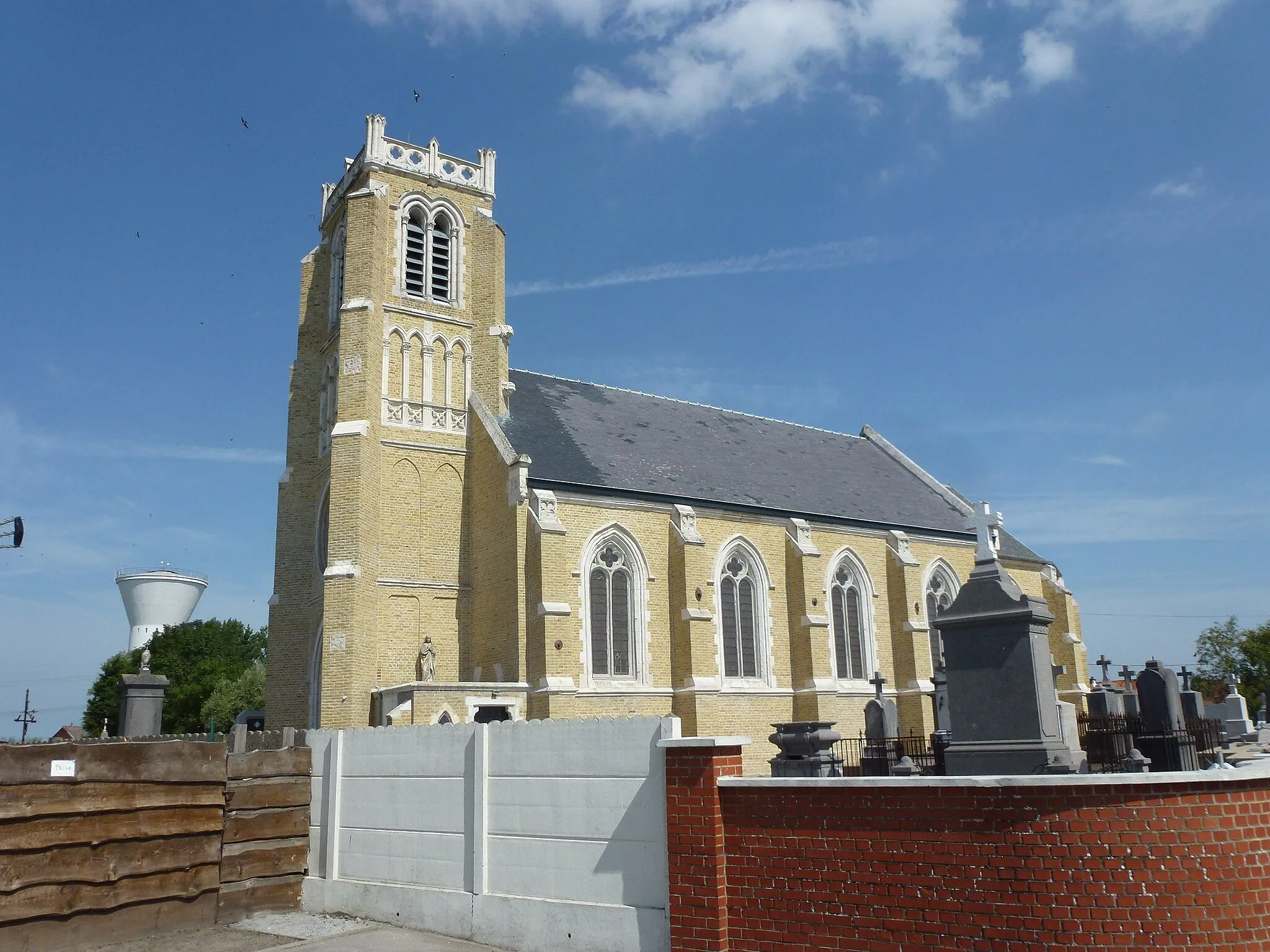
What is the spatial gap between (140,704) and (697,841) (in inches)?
532

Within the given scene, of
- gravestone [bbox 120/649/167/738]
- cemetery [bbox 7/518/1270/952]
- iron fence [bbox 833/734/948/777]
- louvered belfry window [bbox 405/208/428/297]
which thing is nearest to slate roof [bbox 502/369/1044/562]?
louvered belfry window [bbox 405/208/428/297]

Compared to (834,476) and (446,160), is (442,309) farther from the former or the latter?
(834,476)

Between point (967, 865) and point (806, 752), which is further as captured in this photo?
point (806, 752)

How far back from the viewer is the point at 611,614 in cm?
2336

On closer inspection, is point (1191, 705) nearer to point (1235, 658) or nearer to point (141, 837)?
point (141, 837)

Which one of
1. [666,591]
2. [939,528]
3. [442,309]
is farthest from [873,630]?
[442,309]

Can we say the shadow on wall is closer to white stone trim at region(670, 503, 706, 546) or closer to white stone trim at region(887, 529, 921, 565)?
white stone trim at region(670, 503, 706, 546)

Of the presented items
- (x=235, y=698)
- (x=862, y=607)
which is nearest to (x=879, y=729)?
(x=862, y=607)

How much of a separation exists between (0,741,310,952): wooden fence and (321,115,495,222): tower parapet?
18535mm

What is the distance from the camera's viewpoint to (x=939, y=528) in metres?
30.5

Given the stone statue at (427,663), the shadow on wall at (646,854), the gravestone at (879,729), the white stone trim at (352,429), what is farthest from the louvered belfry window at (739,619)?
the shadow on wall at (646,854)

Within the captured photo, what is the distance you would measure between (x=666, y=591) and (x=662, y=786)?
15855 mm

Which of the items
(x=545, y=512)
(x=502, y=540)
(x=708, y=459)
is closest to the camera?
(x=545, y=512)

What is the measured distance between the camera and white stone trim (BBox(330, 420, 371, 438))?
22844mm
